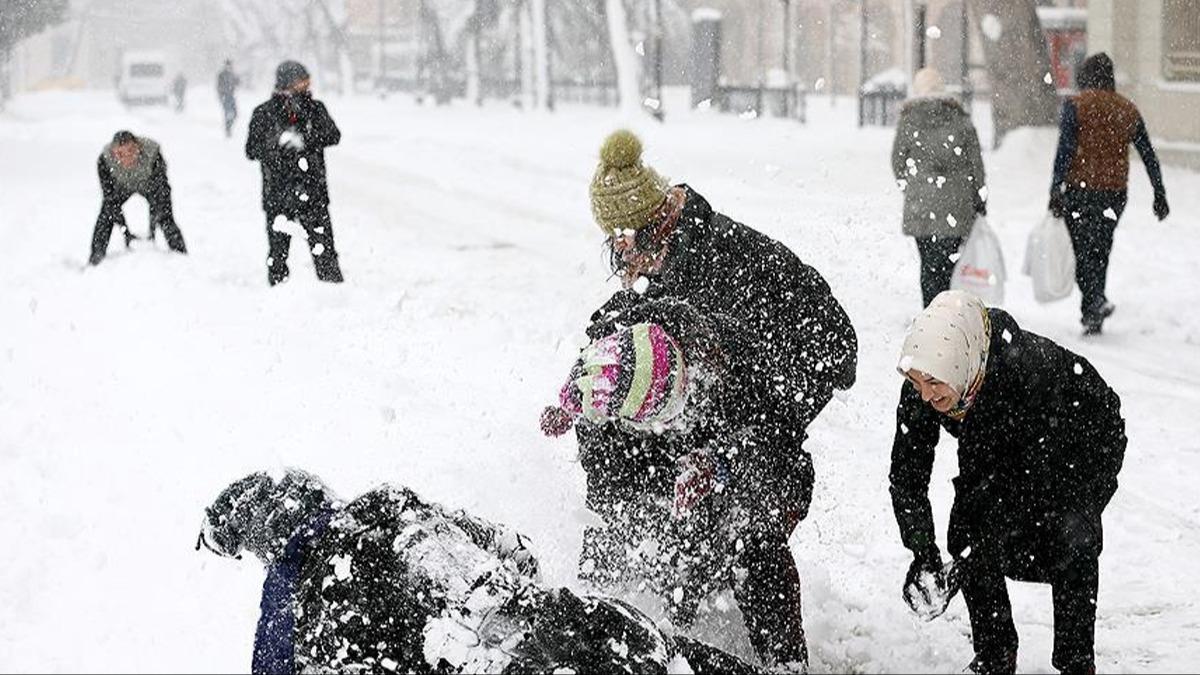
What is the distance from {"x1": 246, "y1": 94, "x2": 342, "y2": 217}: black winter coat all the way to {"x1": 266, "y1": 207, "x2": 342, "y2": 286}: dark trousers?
0.08 meters

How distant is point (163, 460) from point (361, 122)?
2986 centimetres

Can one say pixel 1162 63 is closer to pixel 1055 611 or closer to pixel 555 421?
pixel 1055 611

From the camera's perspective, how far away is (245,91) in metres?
66.1

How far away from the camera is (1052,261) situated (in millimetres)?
9680

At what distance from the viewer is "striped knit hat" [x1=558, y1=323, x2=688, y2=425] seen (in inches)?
146

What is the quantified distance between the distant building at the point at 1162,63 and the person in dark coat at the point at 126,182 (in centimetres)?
1297

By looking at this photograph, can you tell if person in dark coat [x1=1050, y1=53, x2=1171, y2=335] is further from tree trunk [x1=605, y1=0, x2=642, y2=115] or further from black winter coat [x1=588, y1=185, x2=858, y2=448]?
tree trunk [x1=605, y1=0, x2=642, y2=115]

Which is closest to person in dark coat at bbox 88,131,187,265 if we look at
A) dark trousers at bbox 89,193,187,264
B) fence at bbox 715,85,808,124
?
dark trousers at bbox 89,193,187,264

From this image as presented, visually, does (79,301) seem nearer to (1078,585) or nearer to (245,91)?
(1078,585)

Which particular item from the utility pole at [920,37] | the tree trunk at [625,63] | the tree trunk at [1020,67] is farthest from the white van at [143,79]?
the tree trunk at [1020,67]

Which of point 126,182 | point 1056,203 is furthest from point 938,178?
point 126,182

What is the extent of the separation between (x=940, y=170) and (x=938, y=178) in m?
0.06

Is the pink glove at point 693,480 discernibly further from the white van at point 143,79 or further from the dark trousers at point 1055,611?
the white van at point 143,79

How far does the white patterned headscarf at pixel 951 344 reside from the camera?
11.7 ft
